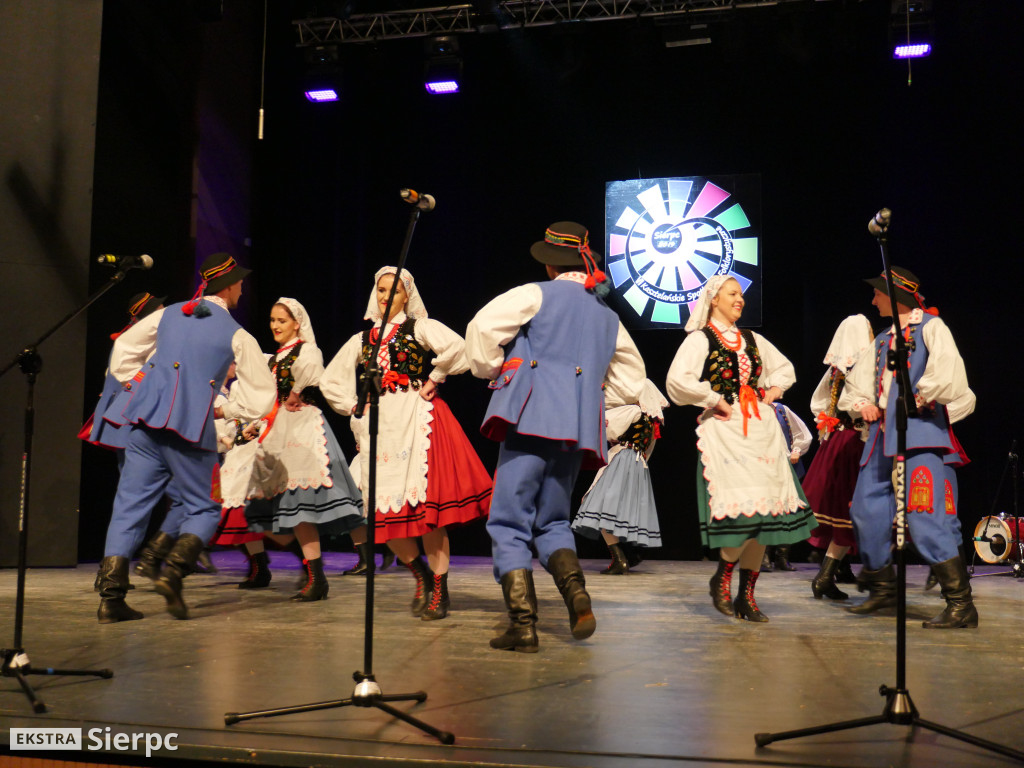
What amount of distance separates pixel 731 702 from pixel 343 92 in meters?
6.82

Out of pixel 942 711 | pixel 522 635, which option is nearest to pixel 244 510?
pixel 522 635

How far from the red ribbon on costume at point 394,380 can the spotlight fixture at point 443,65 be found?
3.79 metres

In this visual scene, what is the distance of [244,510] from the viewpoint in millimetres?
4770

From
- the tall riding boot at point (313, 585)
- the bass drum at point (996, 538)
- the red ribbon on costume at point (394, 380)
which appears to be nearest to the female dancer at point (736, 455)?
the red ribbon on costume at point (394, 380)

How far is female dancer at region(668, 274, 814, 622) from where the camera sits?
3975mm

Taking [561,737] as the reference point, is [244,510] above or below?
above

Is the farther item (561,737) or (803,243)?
(803,243)

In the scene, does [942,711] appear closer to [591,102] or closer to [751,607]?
[751,607]

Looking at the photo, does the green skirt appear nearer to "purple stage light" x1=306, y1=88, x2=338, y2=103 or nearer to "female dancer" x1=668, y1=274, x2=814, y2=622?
"female dancer" x1=668, y1=274, x2=814, y2=622

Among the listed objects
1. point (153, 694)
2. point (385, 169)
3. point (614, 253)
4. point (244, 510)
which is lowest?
point (153, 694)

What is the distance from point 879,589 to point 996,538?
281cm

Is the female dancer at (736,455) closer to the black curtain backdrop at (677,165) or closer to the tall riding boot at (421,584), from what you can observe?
the tall riding boot at (421,584)

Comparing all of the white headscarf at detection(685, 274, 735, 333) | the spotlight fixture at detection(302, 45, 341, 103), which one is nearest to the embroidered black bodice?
the white headscarf at detection(685, 274, 735, 333)

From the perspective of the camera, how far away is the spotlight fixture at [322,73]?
7418 mm
